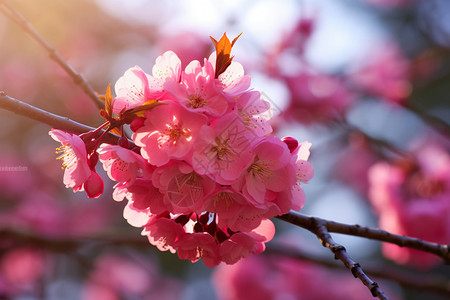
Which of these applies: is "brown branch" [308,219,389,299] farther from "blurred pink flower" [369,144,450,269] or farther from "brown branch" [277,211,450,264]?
"blurred pink flower" [369,144,450,269]

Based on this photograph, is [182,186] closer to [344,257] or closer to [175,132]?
[175,132]

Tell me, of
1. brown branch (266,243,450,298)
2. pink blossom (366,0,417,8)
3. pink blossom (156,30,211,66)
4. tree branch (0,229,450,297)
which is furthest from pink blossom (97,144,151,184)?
pink blossom (366,0,417,8)

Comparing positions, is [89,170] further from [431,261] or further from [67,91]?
[67,91]

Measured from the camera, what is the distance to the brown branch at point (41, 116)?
0.98 metres

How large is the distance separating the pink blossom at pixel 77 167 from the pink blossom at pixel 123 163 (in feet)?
0.13

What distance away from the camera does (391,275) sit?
6.87 ft

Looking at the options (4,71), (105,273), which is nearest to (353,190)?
(105,273)

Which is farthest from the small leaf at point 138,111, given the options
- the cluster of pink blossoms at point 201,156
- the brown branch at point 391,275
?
the brown branch at point 391,275

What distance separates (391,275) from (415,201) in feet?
2.12

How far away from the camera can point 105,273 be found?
13.6 ft

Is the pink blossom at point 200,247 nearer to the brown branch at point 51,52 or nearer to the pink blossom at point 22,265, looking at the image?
the brown branch at point 51,52

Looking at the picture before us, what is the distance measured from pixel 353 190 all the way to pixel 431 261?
9.30ft

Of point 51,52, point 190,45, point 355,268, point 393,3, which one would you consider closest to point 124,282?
point 190,45

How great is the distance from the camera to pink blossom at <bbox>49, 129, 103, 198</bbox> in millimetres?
904
